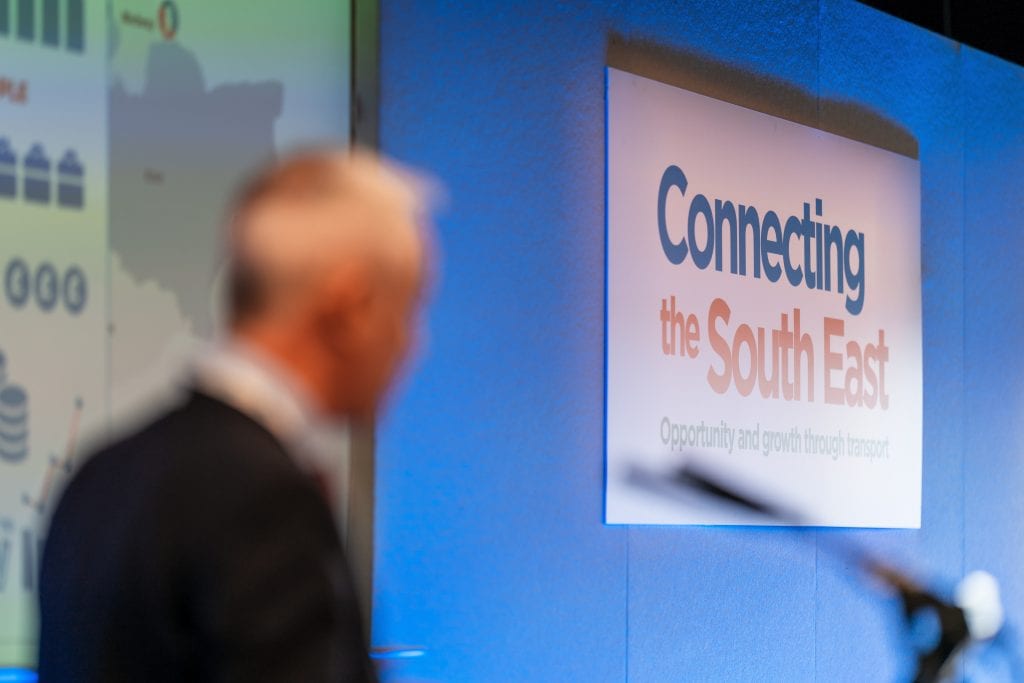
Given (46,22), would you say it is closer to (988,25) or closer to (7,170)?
(7,170)

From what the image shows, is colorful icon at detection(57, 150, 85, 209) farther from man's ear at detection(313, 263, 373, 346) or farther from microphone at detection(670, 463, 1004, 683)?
man's ear at detection(313, 263, 373, 346)

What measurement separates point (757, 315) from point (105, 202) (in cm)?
205

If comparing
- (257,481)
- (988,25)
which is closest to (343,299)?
(257,481)

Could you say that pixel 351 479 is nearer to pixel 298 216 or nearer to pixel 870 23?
pixel 298 216

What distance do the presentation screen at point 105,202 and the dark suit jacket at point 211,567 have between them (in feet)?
3.98

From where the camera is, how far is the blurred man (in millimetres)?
1193

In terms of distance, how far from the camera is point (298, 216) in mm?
1280

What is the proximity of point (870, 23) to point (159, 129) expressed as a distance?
2.74m

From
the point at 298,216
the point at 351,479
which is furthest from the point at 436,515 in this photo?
the point at 298,216

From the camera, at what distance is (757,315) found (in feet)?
13.5

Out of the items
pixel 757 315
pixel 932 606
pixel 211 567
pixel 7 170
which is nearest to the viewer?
pixel 211 567

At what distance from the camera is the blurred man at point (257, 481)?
1193 mm

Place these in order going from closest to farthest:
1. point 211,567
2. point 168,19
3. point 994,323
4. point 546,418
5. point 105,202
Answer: point 211,567, point 105,202, point 168,19, point 546,418, point 994,323

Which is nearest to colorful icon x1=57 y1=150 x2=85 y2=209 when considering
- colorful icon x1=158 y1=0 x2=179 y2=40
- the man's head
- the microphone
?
colorful icon x1=158 y1=0 x2=179 y2=40
